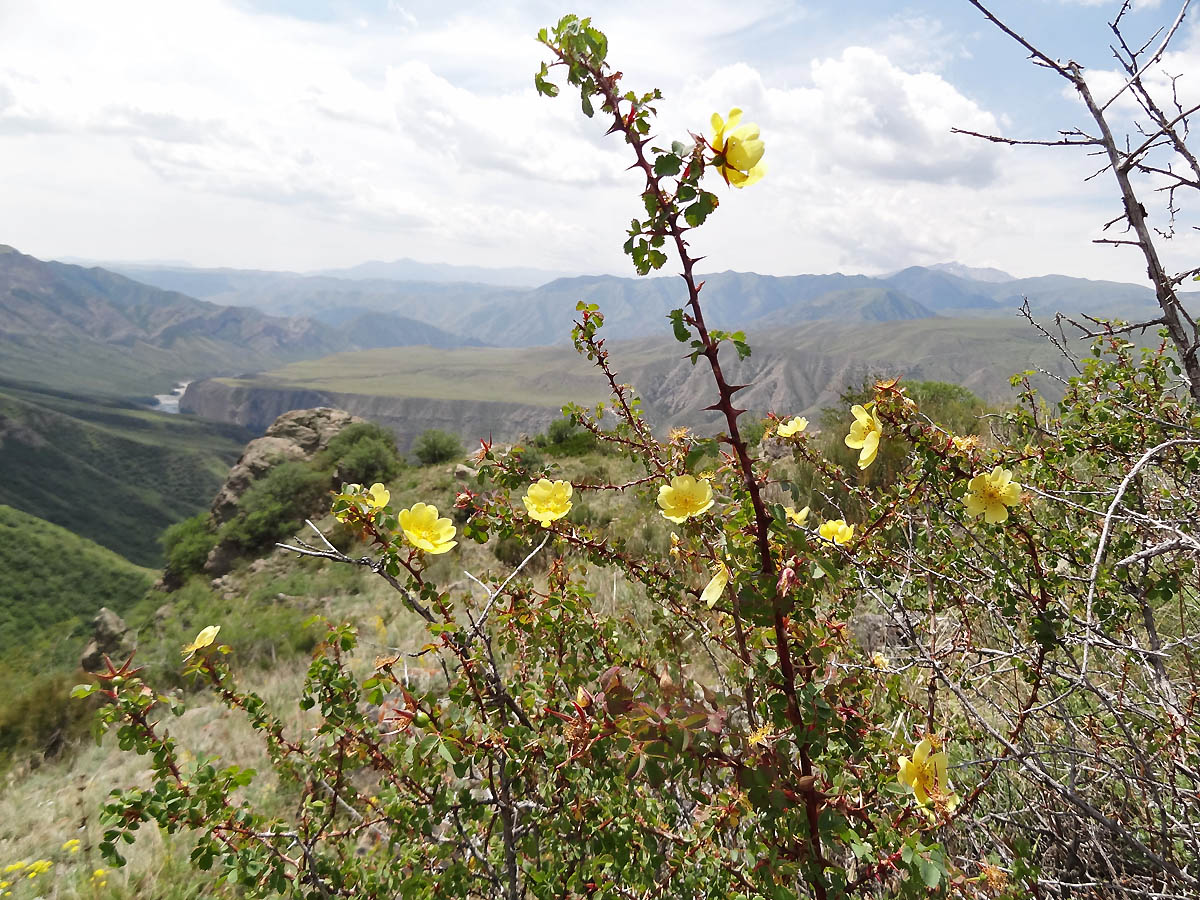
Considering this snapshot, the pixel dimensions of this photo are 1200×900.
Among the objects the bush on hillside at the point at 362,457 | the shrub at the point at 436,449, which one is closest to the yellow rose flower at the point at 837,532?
the bush on hillside at the point at 362,457

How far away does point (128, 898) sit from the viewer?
2.89 metres

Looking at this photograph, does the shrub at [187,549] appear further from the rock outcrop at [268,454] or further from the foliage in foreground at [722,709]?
the foliage in foreground at [722,709]

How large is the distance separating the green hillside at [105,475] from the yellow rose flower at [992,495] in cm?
9299

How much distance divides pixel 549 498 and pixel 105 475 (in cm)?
11505

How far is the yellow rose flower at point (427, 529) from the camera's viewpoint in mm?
1461

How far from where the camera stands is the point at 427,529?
61.7 inches

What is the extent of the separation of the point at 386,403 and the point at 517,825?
156975 mm

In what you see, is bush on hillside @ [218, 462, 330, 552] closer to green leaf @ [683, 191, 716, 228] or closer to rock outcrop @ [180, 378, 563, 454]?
green leaf @ [683, 191, 716, 228]

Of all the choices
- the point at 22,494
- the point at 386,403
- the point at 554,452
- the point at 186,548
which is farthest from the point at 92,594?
the point at 386,403

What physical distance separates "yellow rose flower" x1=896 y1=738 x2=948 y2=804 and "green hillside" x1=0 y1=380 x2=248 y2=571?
93.0 metres

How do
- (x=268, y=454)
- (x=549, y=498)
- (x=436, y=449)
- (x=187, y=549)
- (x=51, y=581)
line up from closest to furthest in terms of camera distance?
(x=549, y=498) → (x=187, y=549) → (x=436, y=449) → (x=268, y=454) → (x=51, y=581)

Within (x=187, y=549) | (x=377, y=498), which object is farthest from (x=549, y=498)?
(x=187, y=549)

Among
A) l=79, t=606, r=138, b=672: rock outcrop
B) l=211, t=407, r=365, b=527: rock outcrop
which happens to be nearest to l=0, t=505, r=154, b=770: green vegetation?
l=211, t=407, r=365, b=527: rock outcrop

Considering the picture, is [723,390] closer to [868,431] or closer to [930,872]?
[868,431]
